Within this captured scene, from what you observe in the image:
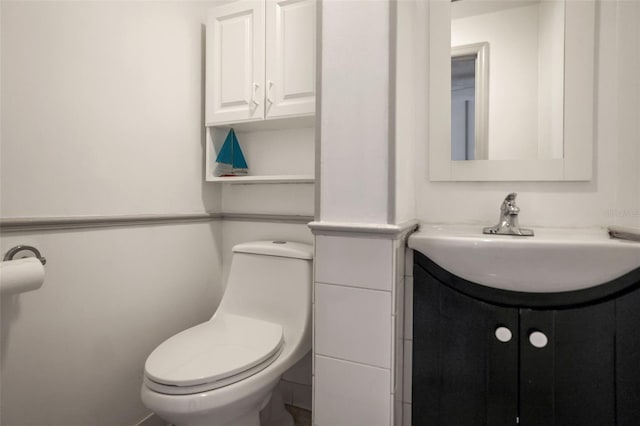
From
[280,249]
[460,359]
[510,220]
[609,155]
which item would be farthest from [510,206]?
[280,249]

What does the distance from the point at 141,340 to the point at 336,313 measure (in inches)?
33.6

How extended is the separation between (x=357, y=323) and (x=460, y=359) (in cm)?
31

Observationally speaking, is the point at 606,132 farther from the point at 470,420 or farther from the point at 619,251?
the point at 470,420

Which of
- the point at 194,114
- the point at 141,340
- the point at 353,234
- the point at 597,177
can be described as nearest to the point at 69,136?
the point at 194,114

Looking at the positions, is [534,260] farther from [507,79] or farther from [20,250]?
[20,250]

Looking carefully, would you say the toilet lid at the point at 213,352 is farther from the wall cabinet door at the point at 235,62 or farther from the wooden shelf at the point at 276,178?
the wall cabinet door at the point at 235,62

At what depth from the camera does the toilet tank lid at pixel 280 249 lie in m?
1.28

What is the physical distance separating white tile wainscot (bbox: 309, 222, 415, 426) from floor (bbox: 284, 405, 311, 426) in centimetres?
52

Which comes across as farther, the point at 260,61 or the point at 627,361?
the point at 260,61

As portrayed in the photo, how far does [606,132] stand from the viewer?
1001 millimetres

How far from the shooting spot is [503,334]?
0.87 m

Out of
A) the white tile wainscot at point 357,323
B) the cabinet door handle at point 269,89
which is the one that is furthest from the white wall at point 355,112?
the cabinet door handle at point 269,89

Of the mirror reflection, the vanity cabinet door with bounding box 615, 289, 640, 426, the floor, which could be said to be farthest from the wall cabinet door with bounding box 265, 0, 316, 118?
the floor

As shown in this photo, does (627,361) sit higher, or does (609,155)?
(609,155)
